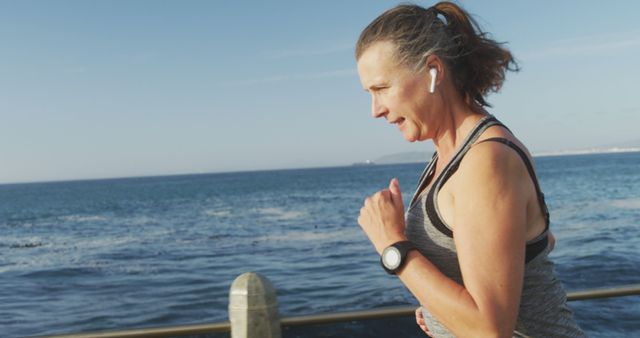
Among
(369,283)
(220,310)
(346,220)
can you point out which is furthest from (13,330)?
(346,220)

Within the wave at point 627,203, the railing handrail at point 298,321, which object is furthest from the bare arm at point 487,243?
the wave at point 627,203

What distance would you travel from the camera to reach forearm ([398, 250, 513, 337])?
→ 1.41 m

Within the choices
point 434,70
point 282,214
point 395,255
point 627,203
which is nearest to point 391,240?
point 395,255

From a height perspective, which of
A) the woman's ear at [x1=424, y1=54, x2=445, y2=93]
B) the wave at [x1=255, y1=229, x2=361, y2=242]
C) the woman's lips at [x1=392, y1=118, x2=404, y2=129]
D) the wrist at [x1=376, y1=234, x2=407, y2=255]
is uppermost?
the woman's ear at [x1=424, y1=54, x2=445, y2=93]

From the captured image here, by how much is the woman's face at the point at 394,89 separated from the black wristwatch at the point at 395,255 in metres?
0.32

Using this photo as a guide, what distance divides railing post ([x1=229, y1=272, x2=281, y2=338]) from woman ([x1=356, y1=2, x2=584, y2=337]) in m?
0.99

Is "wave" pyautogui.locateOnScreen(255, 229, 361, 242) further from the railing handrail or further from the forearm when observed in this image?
the forearm

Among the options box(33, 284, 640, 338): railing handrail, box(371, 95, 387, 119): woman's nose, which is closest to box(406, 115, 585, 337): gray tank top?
box(371, 95, 387, 119): woman's nose

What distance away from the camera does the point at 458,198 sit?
141 centimetres

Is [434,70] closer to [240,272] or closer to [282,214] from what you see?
[240,272]

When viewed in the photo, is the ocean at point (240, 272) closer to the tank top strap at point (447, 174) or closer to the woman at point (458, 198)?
the woman at point (458, 198)

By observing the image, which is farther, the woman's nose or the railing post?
the railing post

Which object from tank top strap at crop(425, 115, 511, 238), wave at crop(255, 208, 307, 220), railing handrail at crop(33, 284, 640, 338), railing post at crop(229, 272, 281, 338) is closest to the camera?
tank top strap at crop(425, 115, 511, 238)

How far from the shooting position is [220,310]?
49.5 ft
